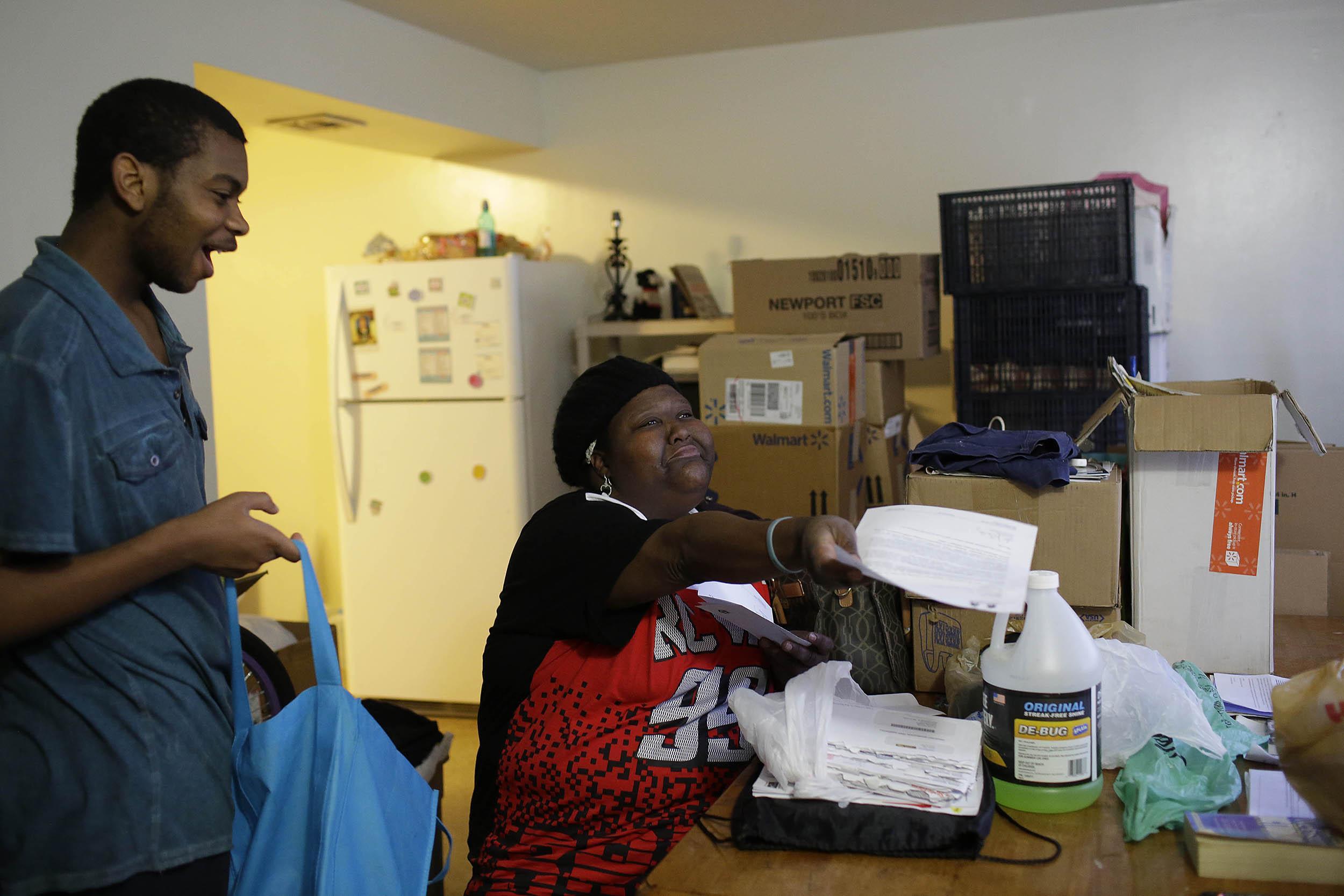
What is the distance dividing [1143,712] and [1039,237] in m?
2.05

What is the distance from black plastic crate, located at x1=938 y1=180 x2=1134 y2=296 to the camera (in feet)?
9.88

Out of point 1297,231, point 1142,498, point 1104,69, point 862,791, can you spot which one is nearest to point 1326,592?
point 1142,498

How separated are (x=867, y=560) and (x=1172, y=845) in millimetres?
464

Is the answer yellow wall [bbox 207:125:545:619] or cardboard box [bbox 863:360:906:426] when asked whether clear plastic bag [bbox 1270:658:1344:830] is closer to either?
cardboard box [bbox 863:360:906:426]

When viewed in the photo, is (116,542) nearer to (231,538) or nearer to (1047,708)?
(231,538)

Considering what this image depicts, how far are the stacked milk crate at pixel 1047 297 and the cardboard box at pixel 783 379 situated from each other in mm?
367

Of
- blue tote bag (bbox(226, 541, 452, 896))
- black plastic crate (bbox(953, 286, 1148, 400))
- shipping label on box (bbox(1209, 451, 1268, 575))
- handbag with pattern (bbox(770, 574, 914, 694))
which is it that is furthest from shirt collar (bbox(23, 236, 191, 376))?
black plastic crate (bbox(953, 286, 1148, 400))

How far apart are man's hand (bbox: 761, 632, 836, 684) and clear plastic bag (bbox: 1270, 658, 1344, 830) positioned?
0.63 meters

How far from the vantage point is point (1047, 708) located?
1181 millimetres

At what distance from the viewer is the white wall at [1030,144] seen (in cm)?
369

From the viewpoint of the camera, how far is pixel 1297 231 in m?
3.72

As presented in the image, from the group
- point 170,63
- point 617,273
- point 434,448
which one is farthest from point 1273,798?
point 617,273

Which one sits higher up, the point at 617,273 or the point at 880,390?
the point at 617,273

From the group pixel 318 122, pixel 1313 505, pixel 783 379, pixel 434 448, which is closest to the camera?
pixel 1313 505
